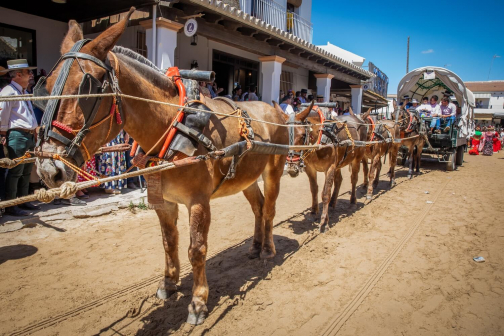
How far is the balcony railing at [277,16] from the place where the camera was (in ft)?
36.3

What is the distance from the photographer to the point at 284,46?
10.1 meters

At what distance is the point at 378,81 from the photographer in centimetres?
2450

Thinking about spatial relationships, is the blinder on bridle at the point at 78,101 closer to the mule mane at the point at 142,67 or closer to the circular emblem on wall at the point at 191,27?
the mule mane at the point at 142,67

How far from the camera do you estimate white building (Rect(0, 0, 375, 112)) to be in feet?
20.7

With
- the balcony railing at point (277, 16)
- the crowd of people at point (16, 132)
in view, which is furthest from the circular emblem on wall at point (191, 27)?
the balcony railing at point (277, 16)

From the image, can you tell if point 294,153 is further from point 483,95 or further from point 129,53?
point 483,95

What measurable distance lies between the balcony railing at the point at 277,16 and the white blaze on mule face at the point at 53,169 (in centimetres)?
1031

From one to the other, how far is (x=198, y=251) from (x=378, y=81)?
25.4 m

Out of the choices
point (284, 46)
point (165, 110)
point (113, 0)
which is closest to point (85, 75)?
point (165, 110)

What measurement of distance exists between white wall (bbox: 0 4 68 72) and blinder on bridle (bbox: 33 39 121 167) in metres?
6.67

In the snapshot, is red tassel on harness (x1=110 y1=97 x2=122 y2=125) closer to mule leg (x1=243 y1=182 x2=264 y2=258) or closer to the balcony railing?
mule leg (x1=243 y1=182 x2=264 y2=258)

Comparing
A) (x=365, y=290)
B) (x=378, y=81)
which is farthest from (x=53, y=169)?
(x=378, y=81)

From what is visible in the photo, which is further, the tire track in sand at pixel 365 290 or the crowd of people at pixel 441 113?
the crowd of people at pixel 441 113

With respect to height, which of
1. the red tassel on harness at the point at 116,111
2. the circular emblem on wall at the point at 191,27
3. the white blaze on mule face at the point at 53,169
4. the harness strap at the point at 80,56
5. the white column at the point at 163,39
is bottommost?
the white blaze on mule face at the point at 53,169
